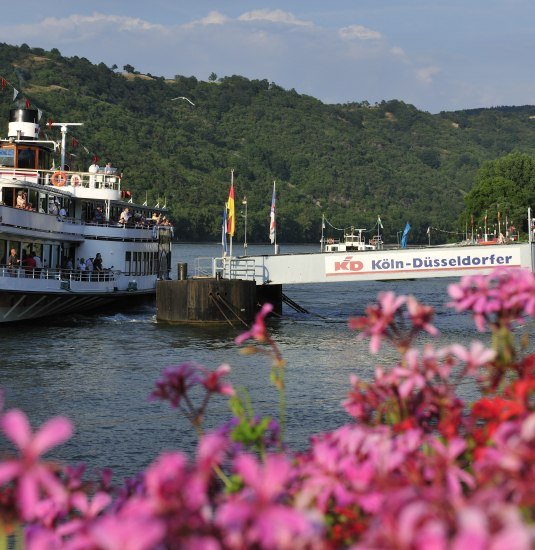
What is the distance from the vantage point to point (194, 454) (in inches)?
637

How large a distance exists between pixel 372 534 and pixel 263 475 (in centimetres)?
39

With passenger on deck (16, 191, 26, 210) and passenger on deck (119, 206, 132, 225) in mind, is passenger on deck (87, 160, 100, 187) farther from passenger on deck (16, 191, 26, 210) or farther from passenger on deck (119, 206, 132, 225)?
passenger on deck (16, 191, 26, 210)

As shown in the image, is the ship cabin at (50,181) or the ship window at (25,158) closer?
the ship cabin at (50,181)

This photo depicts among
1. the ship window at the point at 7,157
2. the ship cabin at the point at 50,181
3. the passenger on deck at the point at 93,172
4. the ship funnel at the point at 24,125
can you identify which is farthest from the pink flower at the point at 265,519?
the passenger on deck at the point at 93,172

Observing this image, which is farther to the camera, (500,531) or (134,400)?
(134,400)

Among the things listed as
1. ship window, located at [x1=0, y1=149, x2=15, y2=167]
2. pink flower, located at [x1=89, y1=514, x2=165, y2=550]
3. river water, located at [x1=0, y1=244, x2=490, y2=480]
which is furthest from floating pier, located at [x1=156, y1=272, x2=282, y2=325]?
pink flower, located at [x1=89, y1=514, x2=165, y2=550]

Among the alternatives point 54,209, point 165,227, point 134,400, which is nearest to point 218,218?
point 165,227

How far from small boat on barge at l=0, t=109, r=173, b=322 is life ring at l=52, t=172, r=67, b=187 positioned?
55 millimetres

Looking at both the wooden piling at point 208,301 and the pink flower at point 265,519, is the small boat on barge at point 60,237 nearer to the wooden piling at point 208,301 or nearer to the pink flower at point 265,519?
the wooden piling at point 208,301

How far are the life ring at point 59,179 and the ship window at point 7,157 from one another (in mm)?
1842

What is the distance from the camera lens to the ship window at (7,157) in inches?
1708

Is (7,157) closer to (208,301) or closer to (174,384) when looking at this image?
(208,301)

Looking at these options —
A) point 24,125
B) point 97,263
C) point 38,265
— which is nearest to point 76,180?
point 24,125

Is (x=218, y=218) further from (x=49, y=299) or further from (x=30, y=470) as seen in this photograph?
(x=30, y=470)
